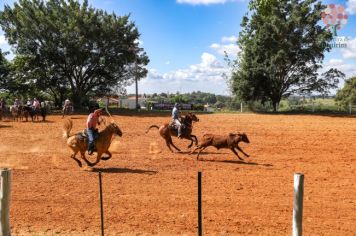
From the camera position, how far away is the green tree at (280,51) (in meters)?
47.0

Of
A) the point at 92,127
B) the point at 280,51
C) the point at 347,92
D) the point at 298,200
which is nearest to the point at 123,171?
the point at 92,127

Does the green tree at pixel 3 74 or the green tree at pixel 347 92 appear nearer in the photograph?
the green tree at pixel 3 74

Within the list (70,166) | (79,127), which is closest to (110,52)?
(79,127)

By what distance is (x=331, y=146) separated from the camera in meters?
20.6

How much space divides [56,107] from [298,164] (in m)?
41.4

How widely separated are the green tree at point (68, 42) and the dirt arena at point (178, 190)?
1152 inches

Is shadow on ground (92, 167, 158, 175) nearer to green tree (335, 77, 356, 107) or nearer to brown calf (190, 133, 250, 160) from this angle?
brown calf (190, 133, 250, 160)

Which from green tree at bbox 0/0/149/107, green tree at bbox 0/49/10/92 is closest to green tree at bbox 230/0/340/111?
green tree at bbox 0/0/149/107

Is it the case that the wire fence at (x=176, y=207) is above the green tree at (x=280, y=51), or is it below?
below

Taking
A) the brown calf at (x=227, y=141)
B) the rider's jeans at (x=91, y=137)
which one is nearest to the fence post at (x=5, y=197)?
the rider's jeans at (x=91, y=137)

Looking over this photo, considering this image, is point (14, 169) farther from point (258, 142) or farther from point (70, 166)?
point (258, 142)

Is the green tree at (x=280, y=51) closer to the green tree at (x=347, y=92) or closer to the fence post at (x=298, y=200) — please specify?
the green tree at (x=347, y=92)

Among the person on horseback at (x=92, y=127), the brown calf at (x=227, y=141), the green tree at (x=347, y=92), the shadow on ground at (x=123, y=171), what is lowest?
the shadow on ground at (x=123, y=171)

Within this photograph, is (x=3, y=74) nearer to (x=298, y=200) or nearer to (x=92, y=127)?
(x=92, y=127)
